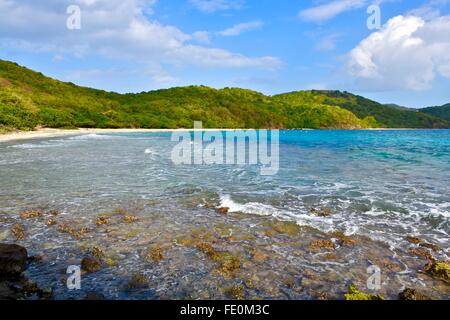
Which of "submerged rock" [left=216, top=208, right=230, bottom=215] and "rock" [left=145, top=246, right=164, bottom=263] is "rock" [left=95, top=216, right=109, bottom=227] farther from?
"submerged rock" [left=216, top=208, right=230, bottom=215]

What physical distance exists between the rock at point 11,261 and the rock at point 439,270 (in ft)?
34.4

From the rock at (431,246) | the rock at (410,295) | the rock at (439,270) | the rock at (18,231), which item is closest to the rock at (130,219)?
the rock at (18,231)

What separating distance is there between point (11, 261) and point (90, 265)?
1.82 metres

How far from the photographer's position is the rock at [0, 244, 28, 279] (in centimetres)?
783

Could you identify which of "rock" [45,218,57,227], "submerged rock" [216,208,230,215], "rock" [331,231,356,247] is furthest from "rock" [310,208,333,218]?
"rock" [45,218,57,227]

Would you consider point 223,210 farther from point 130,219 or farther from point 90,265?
point 90,265

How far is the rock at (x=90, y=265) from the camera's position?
8.53m

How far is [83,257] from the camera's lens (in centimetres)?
931

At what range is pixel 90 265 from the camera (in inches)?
339

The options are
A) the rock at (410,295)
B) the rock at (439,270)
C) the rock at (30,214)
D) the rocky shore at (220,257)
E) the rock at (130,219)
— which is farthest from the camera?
the rock at (30,214)

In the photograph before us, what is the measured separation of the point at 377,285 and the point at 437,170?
2557 centimetres

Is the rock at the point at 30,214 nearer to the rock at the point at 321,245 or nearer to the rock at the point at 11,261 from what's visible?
the rock at the point at 11,261

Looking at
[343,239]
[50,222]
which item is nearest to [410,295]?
[343,239]
